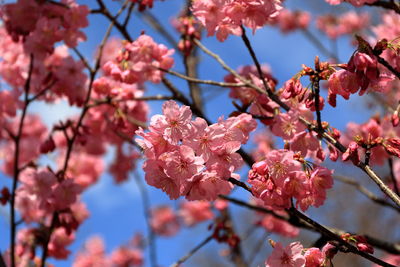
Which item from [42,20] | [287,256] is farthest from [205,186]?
[42,20]

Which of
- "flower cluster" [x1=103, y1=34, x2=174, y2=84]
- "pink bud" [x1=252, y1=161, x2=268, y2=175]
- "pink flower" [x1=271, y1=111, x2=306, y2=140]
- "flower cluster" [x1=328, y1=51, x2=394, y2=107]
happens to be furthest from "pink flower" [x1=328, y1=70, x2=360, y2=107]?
"flower cluster" [x1=103, y1=34, x2=174, y2=84]

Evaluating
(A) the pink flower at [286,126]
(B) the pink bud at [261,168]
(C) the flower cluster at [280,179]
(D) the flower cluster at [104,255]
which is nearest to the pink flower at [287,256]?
(C) the flower cluster at [280,179]

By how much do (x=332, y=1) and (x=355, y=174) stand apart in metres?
11.5

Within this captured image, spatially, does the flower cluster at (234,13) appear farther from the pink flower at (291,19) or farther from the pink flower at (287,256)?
the pink flower at (291,19)

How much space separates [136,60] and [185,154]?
4.37ft

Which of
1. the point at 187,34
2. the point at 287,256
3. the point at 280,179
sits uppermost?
the point at 187,34

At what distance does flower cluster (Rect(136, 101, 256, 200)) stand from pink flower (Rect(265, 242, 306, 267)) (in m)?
0.36

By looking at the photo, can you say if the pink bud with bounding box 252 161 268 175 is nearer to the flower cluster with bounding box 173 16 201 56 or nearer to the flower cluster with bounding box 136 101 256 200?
the flower cluster with bounding box 136 101 256 200

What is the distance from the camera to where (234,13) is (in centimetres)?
216

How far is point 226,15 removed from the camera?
2.17 meters

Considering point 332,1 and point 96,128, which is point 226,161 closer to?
point 332,1

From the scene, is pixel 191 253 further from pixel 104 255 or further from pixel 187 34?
pixel 104 255

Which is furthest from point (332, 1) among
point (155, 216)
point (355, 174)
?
point (355, 174)

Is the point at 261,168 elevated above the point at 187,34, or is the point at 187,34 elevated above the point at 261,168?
the point at 187,34
